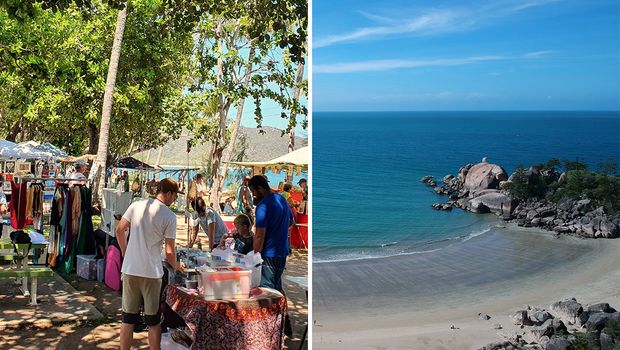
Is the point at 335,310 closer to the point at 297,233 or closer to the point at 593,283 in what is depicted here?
the point at 593,283

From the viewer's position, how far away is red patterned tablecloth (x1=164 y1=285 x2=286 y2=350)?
420 cm

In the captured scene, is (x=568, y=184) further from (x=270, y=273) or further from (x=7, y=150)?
(x=7, y=150)

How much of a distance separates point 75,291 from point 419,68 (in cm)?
482

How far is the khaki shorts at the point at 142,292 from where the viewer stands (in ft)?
15.5

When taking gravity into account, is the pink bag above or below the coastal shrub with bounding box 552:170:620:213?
below

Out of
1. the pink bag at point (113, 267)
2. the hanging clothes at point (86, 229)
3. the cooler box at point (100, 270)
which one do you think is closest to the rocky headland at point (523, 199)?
the pink bag at point (113, 267)

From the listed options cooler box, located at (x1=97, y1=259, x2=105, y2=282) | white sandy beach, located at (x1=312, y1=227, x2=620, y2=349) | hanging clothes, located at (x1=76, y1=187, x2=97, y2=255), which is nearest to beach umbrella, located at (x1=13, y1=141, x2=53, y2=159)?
hanging clothes, located at (x1=76, y1=187, x2=97, y2=255)

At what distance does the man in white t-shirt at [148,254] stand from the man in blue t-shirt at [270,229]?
2.07ft

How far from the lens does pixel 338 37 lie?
15.0 feet

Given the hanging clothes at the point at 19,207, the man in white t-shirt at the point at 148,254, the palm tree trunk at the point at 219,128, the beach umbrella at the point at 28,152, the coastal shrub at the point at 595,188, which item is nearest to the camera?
the coastal shrub at the point at 595,188

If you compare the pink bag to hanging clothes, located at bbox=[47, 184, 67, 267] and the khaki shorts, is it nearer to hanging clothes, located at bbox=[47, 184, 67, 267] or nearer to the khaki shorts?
hanging clothes, located at bbox=[47, 184, 67, 267]

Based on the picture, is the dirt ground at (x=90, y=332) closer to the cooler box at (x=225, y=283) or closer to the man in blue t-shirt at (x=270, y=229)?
the man in blue t-shirt at (x=270, y=229)

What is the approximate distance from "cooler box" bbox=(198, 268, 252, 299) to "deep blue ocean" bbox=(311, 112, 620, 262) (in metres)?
0.49

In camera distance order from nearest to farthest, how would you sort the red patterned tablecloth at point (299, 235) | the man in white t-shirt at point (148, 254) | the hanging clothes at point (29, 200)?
the man in white t-shirt at point (148, 254) → the hanging clothes at point (29, 200) → the red patterned tablecloth at point (299, 235)
